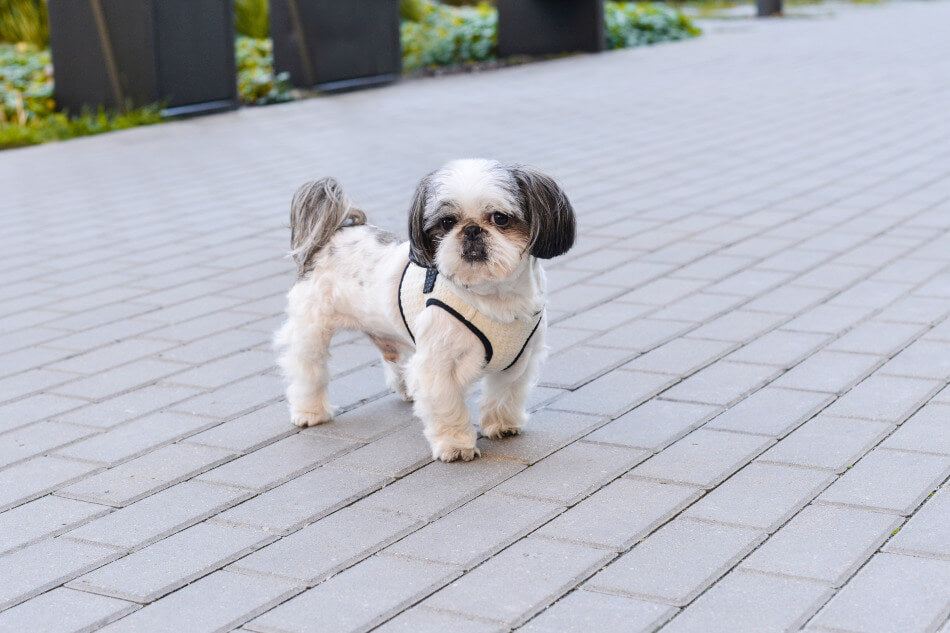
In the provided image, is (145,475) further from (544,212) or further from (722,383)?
(722,383)

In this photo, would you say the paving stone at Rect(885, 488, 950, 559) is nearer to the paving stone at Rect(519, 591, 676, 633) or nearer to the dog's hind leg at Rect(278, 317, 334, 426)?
the paving stone at Rect(519, 591, 676, 633)

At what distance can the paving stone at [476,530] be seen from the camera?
3.20 metres

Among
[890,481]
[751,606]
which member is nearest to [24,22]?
[890,481]

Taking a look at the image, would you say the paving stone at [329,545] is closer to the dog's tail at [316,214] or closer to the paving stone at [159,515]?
the paving stone at [159,515]

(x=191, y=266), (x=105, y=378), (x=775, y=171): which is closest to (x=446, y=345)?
(x=105, y=378)

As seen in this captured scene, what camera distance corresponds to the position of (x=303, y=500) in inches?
142

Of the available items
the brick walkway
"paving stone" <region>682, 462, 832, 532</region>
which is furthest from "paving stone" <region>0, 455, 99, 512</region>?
"paving stone" <region>682, 462, 832, 532</region>

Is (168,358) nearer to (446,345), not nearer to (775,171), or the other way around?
(446,345)

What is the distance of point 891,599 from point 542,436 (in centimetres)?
146

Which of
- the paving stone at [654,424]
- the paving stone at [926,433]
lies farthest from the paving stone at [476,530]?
the paving stone at [926,433]

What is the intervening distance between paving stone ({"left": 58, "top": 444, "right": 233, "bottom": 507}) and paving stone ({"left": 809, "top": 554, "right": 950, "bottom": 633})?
2003 millimetres

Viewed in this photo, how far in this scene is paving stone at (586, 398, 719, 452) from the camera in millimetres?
3963

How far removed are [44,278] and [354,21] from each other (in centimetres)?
808

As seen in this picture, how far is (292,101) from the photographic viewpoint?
13.3 m
